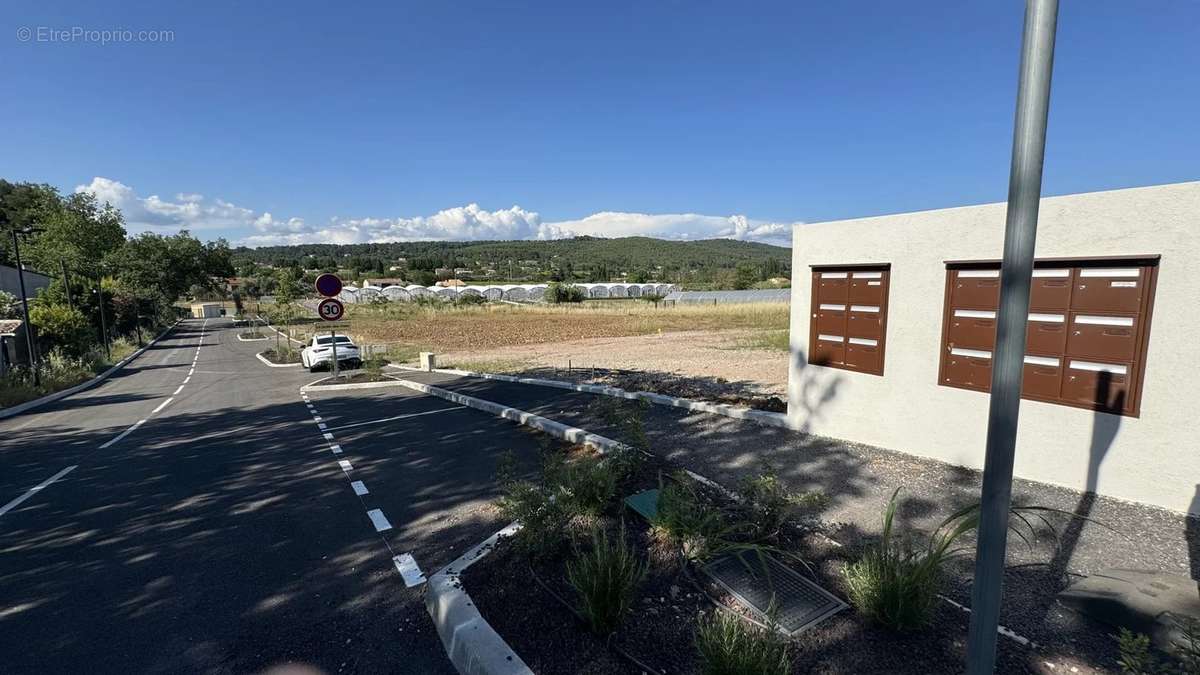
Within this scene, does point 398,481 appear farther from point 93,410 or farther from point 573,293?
point 573,293

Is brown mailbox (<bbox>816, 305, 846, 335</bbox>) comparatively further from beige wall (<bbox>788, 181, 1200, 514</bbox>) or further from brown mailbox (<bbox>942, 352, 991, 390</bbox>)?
brown mailbox (<bbox>942, 352, 991, 390</bbox>)

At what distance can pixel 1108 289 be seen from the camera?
4.43 meters

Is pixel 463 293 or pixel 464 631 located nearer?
pixel 464 631

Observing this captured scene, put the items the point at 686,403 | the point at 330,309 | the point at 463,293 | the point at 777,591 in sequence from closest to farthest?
the point at 777,591, the point at 686,403, the point at 330,309, the point at 463,293

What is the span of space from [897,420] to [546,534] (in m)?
4.57

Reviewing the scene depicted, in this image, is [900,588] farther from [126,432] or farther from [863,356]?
[126,432]

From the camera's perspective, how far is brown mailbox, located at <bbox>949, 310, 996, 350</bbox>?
5.08m

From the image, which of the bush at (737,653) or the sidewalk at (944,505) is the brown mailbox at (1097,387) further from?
the bush at (737,653)

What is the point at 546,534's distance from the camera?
3.46 meters

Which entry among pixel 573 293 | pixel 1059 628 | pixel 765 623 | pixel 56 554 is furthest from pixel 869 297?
pixel 573 293

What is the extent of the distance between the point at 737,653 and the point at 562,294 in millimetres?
64290

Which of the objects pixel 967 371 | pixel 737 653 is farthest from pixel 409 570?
pixel 967 371

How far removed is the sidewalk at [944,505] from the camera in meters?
2.90

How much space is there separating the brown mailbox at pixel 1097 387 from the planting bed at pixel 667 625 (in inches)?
121
